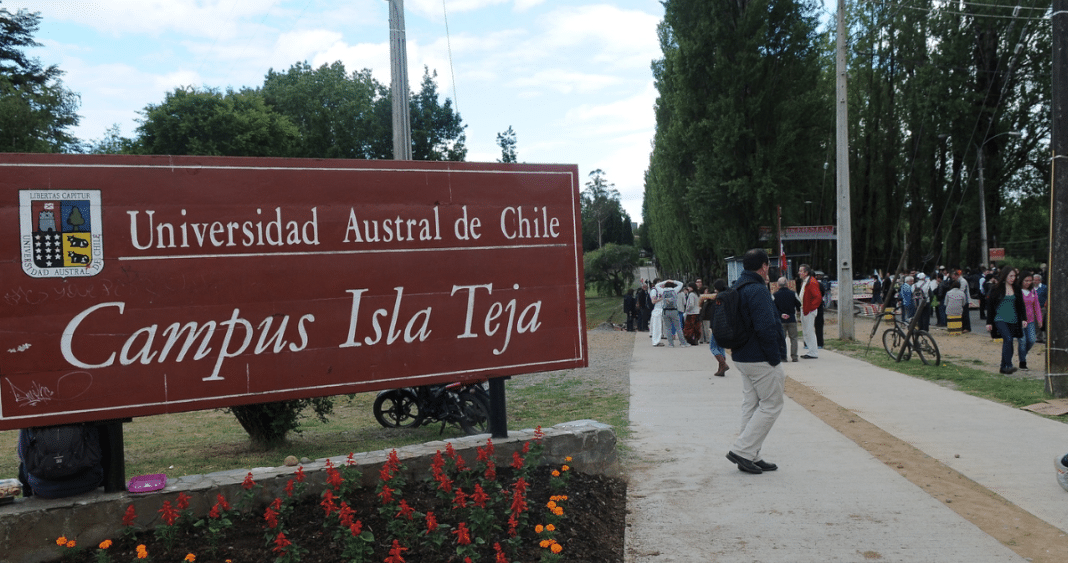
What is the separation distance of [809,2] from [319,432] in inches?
1260

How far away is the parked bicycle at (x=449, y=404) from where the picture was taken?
9109 mm

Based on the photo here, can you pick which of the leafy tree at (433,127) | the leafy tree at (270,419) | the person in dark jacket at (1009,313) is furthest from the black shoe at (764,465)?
the leafy tree at (433,127)

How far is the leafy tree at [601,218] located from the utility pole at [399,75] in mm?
106049

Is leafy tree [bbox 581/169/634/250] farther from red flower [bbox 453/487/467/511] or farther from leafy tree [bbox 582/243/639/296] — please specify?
red flower [bbox 453/487/467/511]

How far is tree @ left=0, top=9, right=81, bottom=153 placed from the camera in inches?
1391

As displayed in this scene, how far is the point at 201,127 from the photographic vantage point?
48.3 meters

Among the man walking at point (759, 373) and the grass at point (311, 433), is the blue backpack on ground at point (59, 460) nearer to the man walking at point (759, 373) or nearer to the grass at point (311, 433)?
the grass at point (311, 433)

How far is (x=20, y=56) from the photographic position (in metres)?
47.3

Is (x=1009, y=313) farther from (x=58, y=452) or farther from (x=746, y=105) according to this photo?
Result: (x=746, y=105)

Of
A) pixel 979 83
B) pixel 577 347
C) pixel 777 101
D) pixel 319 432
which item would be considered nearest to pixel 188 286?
pixel 577 347

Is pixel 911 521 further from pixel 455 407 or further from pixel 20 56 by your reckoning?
pixel 20 56

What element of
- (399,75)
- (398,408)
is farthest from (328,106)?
(398,408)

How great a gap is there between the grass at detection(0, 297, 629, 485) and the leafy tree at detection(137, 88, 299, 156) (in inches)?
1510

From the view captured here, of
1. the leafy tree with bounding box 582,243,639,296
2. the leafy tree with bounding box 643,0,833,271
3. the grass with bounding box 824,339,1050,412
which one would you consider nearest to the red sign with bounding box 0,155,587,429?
the grass with bounding box 824,339,1050,412
